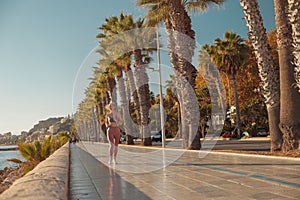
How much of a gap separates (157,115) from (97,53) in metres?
28.2

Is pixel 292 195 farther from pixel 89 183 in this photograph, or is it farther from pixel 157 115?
pixel 157 115

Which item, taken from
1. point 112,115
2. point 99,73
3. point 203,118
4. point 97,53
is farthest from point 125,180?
point 99,73

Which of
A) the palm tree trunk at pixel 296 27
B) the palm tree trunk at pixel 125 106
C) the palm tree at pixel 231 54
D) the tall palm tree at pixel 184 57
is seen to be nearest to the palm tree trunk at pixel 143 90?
the palm tree trunk at pixel 125 106

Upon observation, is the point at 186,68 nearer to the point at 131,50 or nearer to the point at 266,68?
the point at 266,68

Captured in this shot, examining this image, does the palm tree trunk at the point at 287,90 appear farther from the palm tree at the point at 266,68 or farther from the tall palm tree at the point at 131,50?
the tall palm tree at the point at 131,50

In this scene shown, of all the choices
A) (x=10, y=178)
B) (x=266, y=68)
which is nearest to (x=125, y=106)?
(x=10, y=178)

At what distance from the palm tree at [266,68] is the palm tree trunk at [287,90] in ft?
2.66

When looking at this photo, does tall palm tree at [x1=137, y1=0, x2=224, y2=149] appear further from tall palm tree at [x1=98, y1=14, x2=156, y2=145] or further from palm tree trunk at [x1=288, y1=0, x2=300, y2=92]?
tall palm tree at [x1=98, y1=14, x2=156, y2=145]

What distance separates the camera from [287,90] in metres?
11.5

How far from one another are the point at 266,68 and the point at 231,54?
27.1m

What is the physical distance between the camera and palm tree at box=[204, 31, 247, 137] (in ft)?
128

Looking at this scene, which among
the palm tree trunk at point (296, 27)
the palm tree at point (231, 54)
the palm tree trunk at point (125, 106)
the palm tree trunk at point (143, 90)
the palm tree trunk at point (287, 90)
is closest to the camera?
the palm tree trunk at point (296, 27)

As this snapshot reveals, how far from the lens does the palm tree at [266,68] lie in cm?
1269

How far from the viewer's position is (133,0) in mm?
20172
